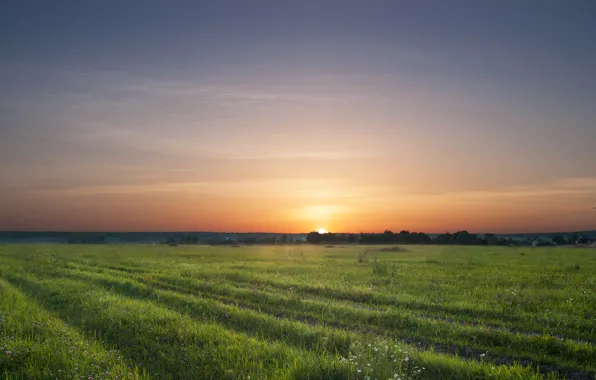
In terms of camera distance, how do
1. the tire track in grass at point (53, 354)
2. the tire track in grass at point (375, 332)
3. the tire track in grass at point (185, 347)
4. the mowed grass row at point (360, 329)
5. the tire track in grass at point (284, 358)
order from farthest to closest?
the mowed grass row at point (360, 329), the tire track in grass at point (375, 332), the tire track in grass at point (53, 354), the tire track in grass at point (185, 347), the tire track in grass at point (284, 358)

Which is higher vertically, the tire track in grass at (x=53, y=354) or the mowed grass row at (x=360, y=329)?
the mowed grass row at (x=360, y=329)

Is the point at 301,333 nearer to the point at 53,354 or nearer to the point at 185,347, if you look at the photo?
the point at 185,347

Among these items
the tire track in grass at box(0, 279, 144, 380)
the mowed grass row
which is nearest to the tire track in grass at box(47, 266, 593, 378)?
the mowed grass row

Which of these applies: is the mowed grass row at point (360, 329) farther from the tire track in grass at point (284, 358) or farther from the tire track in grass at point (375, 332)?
the tire track in grass at point (284, 358)

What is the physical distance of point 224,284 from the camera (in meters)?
20.6

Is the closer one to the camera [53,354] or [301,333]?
[53,354]

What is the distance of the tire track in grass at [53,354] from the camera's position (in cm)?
860

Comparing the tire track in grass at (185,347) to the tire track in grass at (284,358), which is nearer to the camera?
the tire track in grass at (284,358)

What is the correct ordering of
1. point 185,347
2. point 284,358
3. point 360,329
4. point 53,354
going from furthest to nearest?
point 360,329 → point 185,347 → point 53,354 → point 284,358

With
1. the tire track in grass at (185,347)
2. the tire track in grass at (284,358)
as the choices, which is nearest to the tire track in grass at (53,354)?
the tire track in grass at (185,347)

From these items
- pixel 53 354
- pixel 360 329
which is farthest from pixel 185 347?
pixel 360 329

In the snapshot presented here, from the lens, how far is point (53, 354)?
378 inches

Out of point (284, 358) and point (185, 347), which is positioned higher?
point (284, 358)

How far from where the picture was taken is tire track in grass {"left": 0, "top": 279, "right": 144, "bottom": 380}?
8.60 meters
